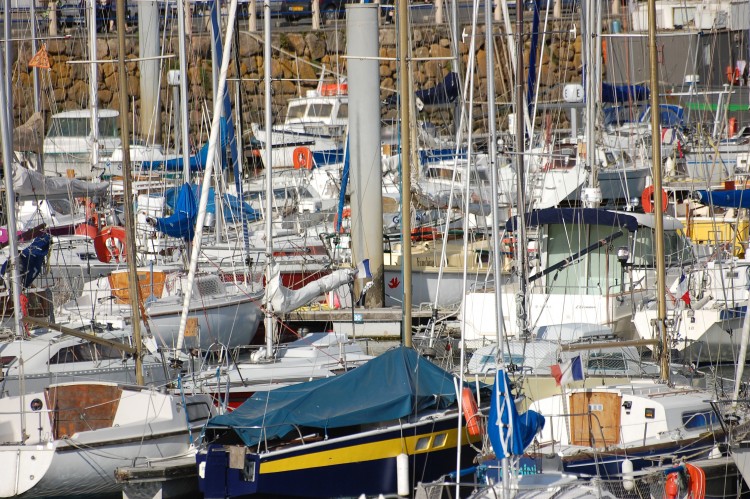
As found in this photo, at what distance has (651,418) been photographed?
1422 cm

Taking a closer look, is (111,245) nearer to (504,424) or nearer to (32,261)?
(32,261)

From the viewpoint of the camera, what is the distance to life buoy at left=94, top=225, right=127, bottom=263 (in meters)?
21.2

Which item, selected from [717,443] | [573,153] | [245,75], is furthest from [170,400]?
[245,75]

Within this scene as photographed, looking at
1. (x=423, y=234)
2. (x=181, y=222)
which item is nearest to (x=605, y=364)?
(x=181, y=222)

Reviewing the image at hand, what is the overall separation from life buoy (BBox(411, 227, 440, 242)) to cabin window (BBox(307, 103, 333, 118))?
9.65 m

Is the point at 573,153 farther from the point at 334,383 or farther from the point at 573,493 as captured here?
the point at 573,493

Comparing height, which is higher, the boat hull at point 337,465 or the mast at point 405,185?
the mast at point 405,185

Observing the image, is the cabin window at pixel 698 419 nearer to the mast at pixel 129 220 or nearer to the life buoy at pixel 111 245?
the mast at pixel 129 220

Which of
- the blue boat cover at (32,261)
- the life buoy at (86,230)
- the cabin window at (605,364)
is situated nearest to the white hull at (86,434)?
the blue boat cover at (32,261)

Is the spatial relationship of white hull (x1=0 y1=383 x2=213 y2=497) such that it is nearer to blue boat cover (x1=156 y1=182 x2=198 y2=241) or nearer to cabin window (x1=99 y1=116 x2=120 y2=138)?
blue boat cover (x1=156 y1=182 x2=198 y2=241)

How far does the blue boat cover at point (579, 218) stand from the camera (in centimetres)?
1916

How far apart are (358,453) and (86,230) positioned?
37.4 feet

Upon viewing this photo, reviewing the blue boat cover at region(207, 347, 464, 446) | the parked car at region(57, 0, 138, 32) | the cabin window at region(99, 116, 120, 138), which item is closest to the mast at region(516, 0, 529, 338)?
the blue boat cover at region(207, 347, 464, 446)

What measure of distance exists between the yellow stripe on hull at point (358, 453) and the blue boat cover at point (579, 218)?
5.34 m
